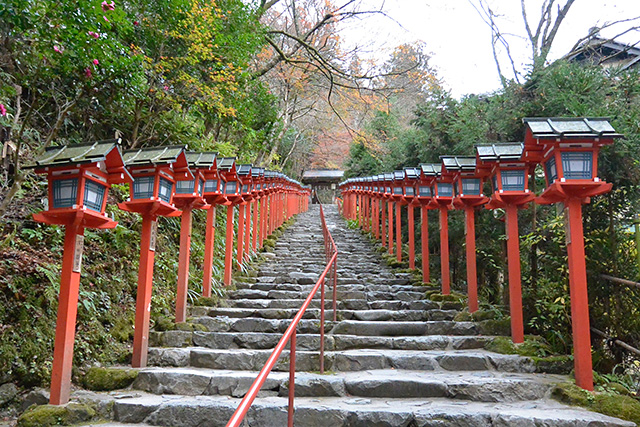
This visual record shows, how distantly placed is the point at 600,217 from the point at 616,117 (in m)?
1.28

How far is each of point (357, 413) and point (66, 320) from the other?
2598 mm

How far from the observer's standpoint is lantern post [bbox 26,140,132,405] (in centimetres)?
371

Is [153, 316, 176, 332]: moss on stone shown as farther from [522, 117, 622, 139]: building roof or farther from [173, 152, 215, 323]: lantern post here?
[522, 117, 622, 139]: building roof

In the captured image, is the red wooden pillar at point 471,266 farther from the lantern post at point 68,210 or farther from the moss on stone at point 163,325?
the lantern post at point 68,210

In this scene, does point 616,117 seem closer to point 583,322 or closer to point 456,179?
point 456,179

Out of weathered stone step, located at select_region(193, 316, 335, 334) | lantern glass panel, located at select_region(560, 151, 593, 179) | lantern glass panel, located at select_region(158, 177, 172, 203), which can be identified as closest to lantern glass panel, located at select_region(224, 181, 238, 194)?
weathered stone step, located at select_region(193, 316, 335, 334)

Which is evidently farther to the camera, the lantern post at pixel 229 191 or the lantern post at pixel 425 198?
the lantern post at pixel 425 198

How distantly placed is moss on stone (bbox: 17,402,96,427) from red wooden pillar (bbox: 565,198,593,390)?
4392 millimetres

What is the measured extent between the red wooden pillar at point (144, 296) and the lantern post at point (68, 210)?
0.97 metres

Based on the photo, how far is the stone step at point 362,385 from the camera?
420 centimetres

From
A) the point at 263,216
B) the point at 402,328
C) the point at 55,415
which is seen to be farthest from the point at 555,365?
the point at 263,216

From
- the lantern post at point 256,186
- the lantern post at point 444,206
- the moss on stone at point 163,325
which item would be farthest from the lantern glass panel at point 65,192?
the lantern post at point 256,186

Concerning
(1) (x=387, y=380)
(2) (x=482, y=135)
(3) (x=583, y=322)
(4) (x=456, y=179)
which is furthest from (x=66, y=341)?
(2) (x=482, y=135)

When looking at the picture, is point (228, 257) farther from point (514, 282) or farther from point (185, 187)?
point (514, 282)
